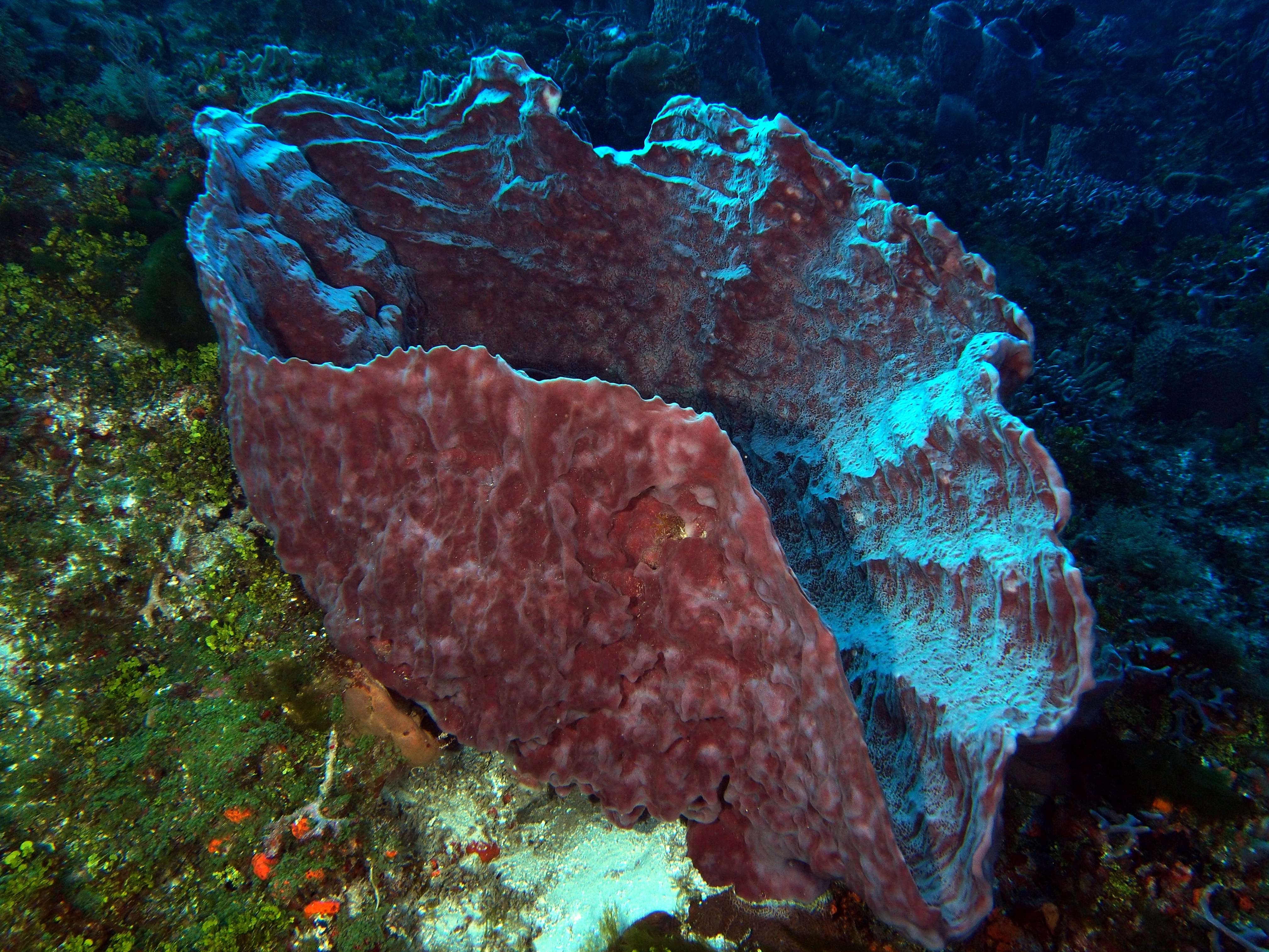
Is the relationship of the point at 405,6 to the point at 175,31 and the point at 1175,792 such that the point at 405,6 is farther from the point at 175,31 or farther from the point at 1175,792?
the point at 1175,792

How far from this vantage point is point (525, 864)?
2271mm

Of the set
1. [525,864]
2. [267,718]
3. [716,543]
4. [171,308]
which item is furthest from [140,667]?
[716,543]

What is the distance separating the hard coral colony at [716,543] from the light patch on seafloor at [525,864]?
312 mm

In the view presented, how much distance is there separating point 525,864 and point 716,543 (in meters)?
1.61

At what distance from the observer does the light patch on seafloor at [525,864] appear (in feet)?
6.88

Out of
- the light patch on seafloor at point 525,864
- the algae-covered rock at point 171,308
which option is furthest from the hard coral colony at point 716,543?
the algae-covered rock at point 171,308

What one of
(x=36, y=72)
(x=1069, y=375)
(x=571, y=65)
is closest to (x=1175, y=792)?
(x=1069, y=375)

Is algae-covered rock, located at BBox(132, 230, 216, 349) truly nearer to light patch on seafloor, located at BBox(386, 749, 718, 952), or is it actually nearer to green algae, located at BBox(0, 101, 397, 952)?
green algae, located at BBox(0, 101, 397, 952)

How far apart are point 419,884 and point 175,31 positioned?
11.9 m

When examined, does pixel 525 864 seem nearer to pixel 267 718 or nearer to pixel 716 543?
pixel 267 718

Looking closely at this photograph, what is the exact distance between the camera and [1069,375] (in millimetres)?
6883

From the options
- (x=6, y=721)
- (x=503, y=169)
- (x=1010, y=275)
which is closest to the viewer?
(x=6, y=721)

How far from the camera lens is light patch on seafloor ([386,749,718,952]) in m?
2.10

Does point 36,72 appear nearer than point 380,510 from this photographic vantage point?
No
